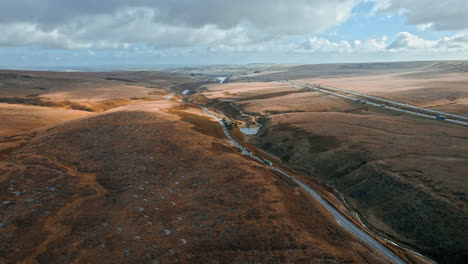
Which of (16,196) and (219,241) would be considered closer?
(219,241)

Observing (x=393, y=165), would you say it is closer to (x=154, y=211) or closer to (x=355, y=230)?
(x=355, y=230)

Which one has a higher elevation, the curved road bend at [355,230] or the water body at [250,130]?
the water body at [250,130]

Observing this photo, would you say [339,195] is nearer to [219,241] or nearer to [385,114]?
[219,241]

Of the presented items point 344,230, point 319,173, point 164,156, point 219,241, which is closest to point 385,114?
point 319,173

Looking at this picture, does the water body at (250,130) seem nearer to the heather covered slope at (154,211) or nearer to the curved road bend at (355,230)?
the heather covered slope at (154,211)

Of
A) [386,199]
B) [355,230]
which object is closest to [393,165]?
[386,199]

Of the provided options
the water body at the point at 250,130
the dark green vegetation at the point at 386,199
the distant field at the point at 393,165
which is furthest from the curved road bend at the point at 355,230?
the water body at the point at 250,130

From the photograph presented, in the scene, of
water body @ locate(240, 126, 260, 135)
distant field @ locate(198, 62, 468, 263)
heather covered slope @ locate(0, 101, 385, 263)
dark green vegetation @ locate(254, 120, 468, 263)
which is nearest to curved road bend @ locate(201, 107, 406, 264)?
heather covered slope @ locate(0, 101, 385, 263)

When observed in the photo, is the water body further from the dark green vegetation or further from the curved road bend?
the curved road bend
